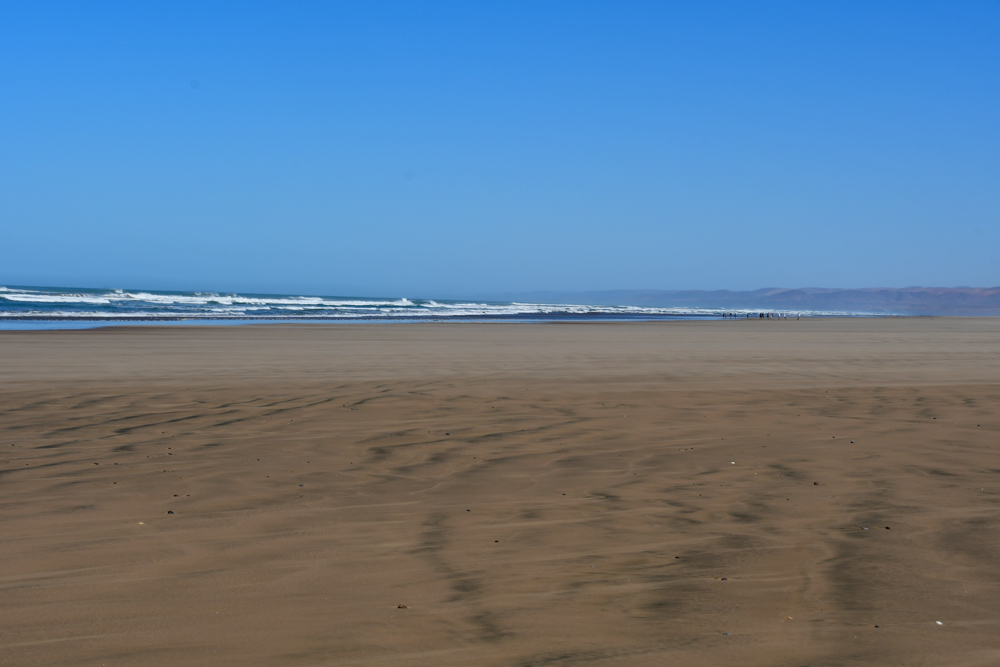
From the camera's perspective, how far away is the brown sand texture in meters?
3.18

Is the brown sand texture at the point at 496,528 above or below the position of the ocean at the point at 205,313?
below

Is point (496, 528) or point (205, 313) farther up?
point (205, 313)

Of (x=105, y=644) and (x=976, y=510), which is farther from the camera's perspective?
(x=976, y=510)

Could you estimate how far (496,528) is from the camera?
471cm

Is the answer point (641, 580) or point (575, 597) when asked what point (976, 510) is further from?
point (575, 597)

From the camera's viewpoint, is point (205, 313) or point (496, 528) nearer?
point (496, 528)

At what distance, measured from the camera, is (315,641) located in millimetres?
3127

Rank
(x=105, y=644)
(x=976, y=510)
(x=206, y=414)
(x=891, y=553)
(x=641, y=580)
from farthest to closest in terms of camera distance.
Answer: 1. (x=206, y=414)
2. (x=976, y=510)
3. (x=891, y=553)
4. (x=641, y=580)
5. (x=105, y=644)

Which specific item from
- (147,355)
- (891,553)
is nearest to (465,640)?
(891,553)

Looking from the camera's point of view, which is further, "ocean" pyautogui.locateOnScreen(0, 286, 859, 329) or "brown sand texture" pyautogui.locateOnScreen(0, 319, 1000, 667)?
"ocean" pyautogui.locateOnScreen(0, 286, 859, 329)

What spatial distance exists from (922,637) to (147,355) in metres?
16.2

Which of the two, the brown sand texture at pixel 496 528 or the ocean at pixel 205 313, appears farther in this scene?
the ocean at pixel 205 313

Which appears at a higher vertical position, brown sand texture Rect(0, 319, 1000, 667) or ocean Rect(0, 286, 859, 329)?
ocean Rect(0, 286, 859, 329)

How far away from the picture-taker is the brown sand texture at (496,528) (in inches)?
125
